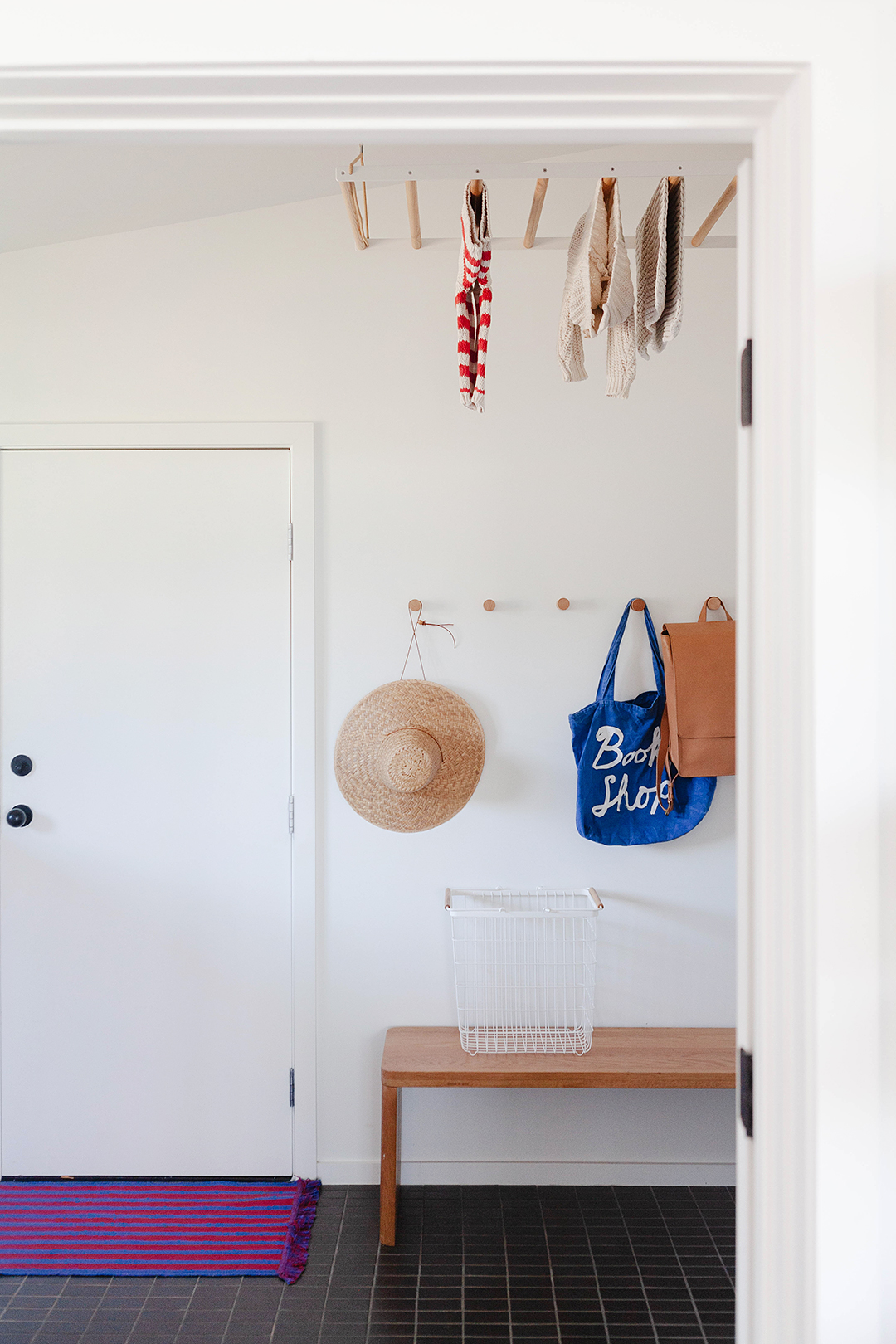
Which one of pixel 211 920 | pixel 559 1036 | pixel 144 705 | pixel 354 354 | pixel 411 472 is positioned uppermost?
pixel 354 354

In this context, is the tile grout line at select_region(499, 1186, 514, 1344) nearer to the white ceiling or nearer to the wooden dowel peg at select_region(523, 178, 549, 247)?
the wooden dowel peg at select_region(523, 178, 549, 247)

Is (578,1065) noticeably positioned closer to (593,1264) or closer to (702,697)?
(593,1264)

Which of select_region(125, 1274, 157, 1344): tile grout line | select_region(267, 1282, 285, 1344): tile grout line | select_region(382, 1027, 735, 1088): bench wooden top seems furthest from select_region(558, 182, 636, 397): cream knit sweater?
select_region(125, 1274, 157, 1344): tile grout line

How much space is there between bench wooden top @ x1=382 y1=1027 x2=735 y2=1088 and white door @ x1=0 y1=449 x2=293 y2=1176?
0.41 m

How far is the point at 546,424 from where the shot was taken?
7.79 feet

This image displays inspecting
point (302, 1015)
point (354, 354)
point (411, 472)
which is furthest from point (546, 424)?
point (302, 1015)

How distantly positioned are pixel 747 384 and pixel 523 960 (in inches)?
72.4

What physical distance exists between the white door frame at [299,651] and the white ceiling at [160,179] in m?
0.52

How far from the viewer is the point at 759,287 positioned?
2.88 feet

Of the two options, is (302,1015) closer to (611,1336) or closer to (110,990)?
(110,990)

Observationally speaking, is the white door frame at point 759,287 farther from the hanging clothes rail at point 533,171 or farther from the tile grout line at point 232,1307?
the tile grout line at point 232,1307

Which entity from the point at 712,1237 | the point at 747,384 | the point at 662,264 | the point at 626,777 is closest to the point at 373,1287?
the point at 712,1237

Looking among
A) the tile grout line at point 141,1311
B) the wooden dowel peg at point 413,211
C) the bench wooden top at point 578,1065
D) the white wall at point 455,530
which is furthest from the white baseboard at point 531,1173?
the wooden dowel peg at point 413,211

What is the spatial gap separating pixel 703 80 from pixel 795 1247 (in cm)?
111
